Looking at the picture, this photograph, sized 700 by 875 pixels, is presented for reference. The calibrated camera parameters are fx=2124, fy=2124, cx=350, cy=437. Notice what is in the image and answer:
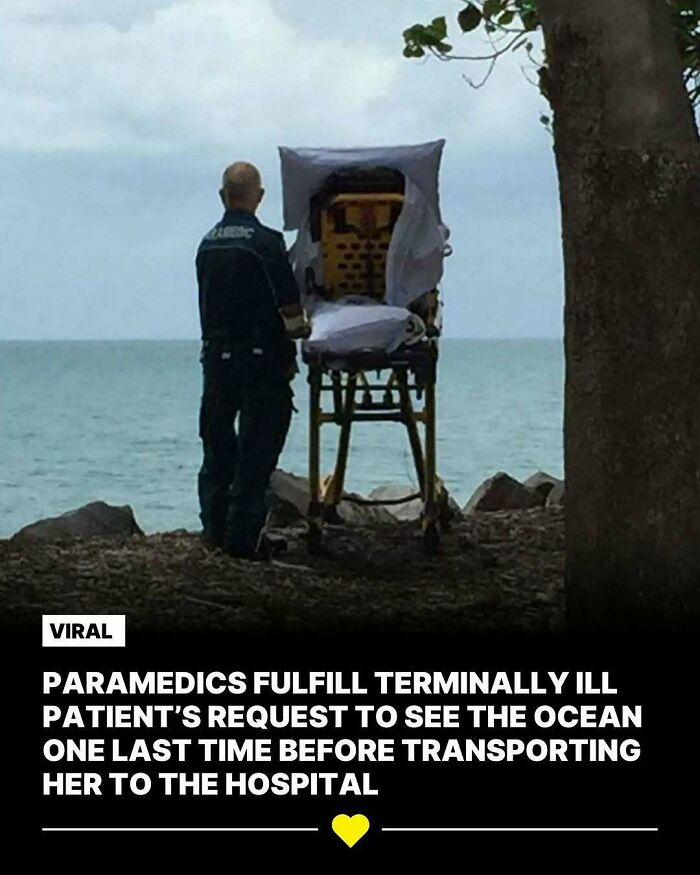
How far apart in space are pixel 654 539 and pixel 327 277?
434 centimetres

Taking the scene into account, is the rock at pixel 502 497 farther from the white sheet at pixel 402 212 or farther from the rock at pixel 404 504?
the white sheet at pixel 402 212

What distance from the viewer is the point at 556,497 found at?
12.9 metres

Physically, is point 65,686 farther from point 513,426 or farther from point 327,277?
point 513,426

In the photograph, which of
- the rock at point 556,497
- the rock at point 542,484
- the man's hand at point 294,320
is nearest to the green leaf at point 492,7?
the man's hand at point 294,320

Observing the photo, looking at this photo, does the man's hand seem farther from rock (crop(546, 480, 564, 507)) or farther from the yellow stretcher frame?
rock (crop(546, 480, 564, 507))

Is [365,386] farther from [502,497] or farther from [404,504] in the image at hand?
[502,497]

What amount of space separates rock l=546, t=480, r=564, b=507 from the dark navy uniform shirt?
3.32 metres

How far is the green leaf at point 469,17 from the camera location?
9.72m

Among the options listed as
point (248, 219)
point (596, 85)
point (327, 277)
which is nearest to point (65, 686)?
point (596, 85)

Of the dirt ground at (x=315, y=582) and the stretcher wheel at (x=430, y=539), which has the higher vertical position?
the stretcher wheel at (x=430, y=539)

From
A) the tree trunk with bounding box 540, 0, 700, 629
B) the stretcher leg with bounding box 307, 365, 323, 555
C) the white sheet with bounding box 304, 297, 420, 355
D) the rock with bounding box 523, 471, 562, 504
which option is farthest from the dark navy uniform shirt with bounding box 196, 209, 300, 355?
the rock with bounding box 523, 471, 562, 504

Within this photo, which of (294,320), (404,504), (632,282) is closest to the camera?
(632,282)

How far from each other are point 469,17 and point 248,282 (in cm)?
159

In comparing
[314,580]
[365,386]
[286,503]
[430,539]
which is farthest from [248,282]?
[286,503]
